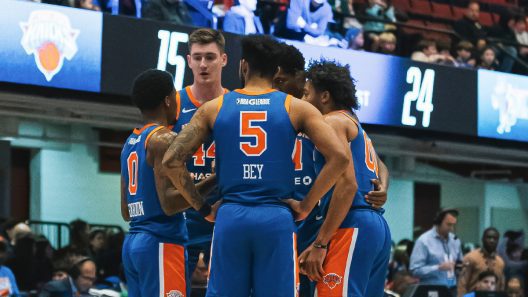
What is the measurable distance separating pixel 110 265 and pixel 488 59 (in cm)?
670

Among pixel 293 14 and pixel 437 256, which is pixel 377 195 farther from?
pixel 293 14

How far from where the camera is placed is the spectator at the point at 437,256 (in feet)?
46.1

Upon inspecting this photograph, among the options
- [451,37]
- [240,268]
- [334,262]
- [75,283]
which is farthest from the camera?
[451,37]

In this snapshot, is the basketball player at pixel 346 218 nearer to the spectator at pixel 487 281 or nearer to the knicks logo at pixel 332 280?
the knicks logo at pixel 332 280

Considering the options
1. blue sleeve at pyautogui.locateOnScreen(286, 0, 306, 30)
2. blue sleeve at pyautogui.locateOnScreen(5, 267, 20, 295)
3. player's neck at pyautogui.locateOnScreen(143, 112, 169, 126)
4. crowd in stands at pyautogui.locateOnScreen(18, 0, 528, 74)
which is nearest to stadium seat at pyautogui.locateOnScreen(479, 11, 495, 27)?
crowd in stands at pyautogui.locateOnScreen(18, 0, 528, 74)

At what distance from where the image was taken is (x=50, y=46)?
41.5ft

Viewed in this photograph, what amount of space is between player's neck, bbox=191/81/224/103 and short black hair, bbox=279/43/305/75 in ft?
1.89

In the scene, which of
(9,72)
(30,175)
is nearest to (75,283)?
(9,72)

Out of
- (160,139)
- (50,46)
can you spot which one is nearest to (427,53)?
(50,46)

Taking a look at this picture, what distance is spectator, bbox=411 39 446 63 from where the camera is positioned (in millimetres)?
16297

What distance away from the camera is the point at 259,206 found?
6.53m

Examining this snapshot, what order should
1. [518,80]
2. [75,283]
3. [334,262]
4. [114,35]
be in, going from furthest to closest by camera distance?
1. [518,80]
2. [114,35]
3. [75,283]
4. [334,262]

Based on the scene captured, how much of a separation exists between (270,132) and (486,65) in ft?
37.0

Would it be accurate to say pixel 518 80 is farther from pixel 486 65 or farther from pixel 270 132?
pixel 270 132
